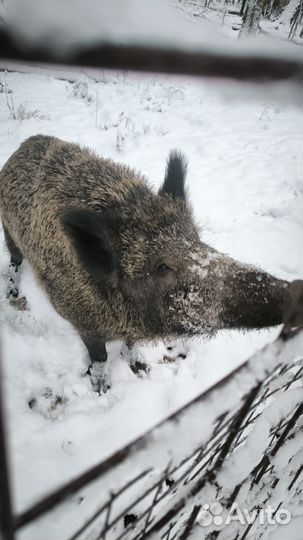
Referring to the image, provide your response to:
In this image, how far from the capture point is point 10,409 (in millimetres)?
2920

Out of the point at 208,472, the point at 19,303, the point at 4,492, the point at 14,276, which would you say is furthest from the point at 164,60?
the point at 14,276

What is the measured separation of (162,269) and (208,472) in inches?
45.6

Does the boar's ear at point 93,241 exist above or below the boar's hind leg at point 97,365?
above

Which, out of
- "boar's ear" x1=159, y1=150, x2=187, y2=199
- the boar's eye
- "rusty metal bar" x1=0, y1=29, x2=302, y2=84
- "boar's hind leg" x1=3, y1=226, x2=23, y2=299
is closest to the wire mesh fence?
"rusty metal bar" x1=0, y1=29, x2=302, y2=84

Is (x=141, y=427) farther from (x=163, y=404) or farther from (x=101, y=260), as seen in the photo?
(x=101, y=260)

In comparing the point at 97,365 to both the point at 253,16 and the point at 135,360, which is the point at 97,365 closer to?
the point at 135,360

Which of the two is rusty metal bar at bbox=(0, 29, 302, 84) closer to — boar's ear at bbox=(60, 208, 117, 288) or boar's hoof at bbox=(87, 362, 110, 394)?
boar's ear at bbox=(60, 208, 117, 288)

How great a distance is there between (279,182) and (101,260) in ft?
16.9

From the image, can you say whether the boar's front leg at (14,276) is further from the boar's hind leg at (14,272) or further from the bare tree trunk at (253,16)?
the bare tree trunk at (253,16)

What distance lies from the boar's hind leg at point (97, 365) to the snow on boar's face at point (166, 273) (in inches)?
21.9

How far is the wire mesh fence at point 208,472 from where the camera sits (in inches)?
32.0

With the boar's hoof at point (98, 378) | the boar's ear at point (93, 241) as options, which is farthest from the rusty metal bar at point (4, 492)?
the boar's hoof at point (98, 378)

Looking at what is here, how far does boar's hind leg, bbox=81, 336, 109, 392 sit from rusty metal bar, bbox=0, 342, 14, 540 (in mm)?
2342

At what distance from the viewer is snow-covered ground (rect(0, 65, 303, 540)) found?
2.76m
